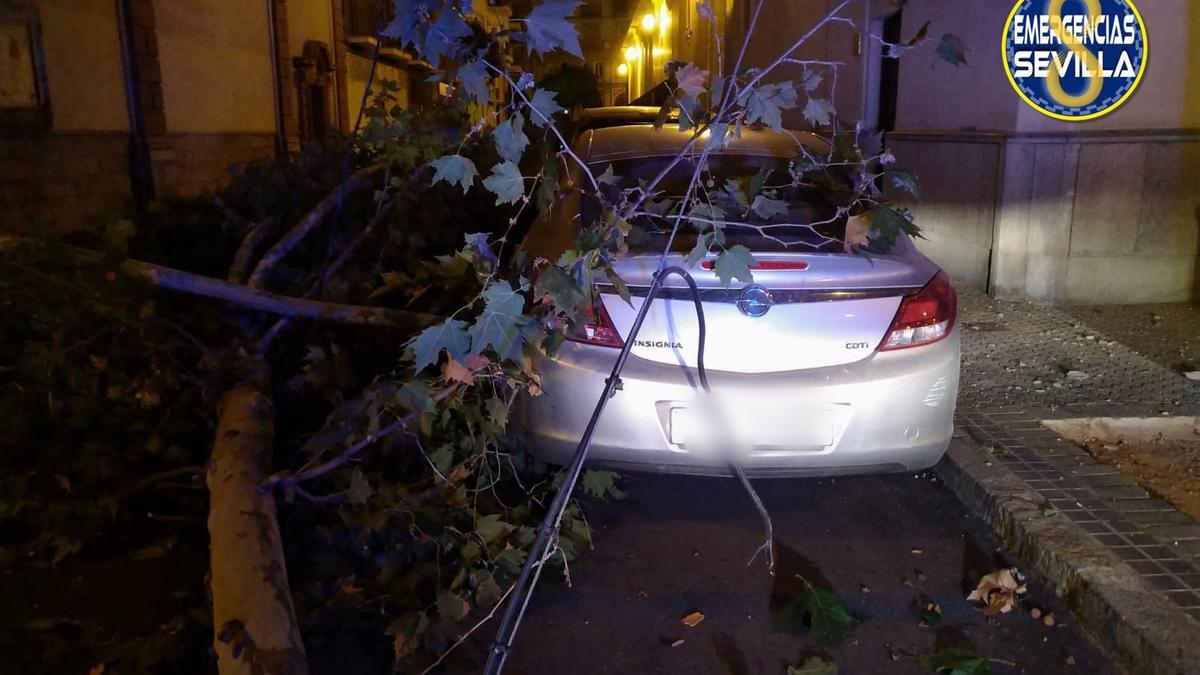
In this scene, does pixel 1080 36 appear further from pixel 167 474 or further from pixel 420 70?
pixel 420 70

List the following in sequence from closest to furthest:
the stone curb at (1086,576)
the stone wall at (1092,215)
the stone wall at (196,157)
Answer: the stone curb at (1086,576), the stone wall at (1092,215), the stone wall at (196,157)

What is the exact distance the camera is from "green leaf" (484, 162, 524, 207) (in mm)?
2934

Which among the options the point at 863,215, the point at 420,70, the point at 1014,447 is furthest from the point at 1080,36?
the point at 420,70

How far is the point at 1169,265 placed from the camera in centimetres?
787

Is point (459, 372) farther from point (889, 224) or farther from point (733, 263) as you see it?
point (889, 224)

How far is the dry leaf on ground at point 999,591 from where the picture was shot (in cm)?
343

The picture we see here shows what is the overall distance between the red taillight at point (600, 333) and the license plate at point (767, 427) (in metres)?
0.35

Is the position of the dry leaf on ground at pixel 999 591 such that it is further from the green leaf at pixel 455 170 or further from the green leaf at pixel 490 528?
the green leaf at pixel 455 170

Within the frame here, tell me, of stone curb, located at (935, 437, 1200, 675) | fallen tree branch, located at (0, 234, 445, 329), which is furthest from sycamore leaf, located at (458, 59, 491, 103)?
stone curb, located at (935, 437, 1200, 675)

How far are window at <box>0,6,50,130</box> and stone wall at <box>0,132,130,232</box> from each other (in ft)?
0.70

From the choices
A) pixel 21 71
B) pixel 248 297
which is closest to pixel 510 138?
pixel 248 297

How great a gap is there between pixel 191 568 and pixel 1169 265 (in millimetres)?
7676

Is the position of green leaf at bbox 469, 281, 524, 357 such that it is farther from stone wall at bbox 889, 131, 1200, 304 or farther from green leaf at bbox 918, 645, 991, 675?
stone wall at bbox 889, 131, 1200, 304

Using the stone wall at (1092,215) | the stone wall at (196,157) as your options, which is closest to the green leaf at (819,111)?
the stone wall at (1092,215)
